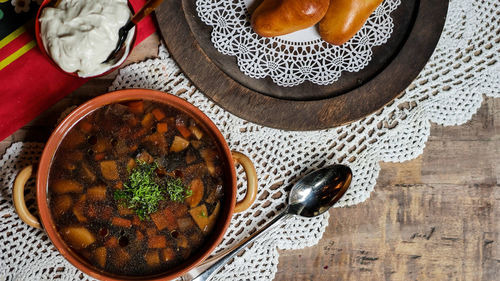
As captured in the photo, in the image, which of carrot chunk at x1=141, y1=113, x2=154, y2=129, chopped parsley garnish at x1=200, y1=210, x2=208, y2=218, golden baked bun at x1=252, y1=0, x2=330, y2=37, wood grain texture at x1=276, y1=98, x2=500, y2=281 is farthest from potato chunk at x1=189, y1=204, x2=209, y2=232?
golden baked bun at x1=252, y1=0, x2=330, y2=37

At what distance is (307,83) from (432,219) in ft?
1.59

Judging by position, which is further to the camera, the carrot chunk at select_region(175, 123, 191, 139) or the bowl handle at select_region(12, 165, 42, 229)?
the carrot chunk at select_region(175, 123, 191, 139)

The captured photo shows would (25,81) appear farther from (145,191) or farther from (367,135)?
(367,135)

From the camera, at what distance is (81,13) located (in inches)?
39.9

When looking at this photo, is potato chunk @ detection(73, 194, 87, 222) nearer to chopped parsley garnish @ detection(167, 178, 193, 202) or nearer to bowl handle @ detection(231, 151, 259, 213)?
chopped parsley garnish @ detection(167, 178, 193, 202)

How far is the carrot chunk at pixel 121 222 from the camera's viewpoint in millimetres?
1062

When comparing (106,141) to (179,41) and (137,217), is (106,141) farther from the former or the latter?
(179,41)

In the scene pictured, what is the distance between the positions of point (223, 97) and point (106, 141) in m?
0.28

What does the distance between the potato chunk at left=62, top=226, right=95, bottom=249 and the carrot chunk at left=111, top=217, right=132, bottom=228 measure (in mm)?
58

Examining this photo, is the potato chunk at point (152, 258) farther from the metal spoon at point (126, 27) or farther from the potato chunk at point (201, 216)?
the metal spoon at point (126, 27)

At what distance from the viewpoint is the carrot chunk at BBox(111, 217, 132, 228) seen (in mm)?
1062

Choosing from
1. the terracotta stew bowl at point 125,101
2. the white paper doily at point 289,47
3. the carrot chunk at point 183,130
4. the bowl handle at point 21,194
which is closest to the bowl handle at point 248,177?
the terracotta stew bowl at point 125,101

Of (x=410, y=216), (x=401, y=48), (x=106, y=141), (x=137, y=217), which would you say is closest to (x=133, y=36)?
(x=106, y=141)

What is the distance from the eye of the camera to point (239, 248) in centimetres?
116
